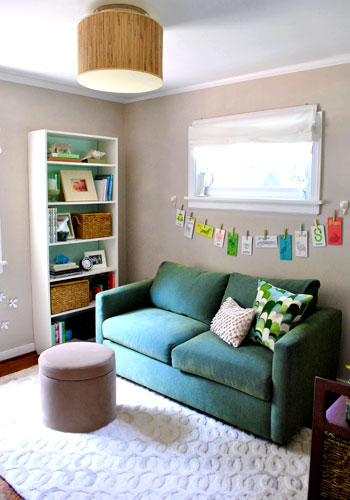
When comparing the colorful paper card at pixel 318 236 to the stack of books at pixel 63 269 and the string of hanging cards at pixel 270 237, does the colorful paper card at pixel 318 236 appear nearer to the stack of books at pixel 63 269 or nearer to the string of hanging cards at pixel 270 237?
the string of hanging cards at pixel 270 237

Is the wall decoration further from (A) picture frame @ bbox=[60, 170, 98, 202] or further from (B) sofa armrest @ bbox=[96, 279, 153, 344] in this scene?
(A) picture frame @ bbox=[60, 170, 98, 202]

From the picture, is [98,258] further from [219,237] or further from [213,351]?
[213,351]

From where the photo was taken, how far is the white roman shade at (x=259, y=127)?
3.09 metres

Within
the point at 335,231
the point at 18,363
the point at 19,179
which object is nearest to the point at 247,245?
the point at 335,231

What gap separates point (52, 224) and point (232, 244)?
1.53 meters

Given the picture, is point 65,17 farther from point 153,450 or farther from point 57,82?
point 153,450

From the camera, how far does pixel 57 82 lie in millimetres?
3686

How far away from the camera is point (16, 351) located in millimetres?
3744

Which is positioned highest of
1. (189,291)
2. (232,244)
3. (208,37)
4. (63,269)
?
(208,37)

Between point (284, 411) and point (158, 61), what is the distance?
2042 millimetres

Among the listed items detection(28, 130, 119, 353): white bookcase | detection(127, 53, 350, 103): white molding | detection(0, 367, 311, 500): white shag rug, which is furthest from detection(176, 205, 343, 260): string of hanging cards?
detection(0, 367, 311, 500): white shag rug

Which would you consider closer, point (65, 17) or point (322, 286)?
point (65, 17)

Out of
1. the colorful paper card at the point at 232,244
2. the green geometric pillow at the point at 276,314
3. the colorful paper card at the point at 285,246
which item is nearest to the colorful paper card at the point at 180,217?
the colorful paper card at the point at 232,244

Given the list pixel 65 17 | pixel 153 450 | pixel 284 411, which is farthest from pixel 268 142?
pixel 153 450
